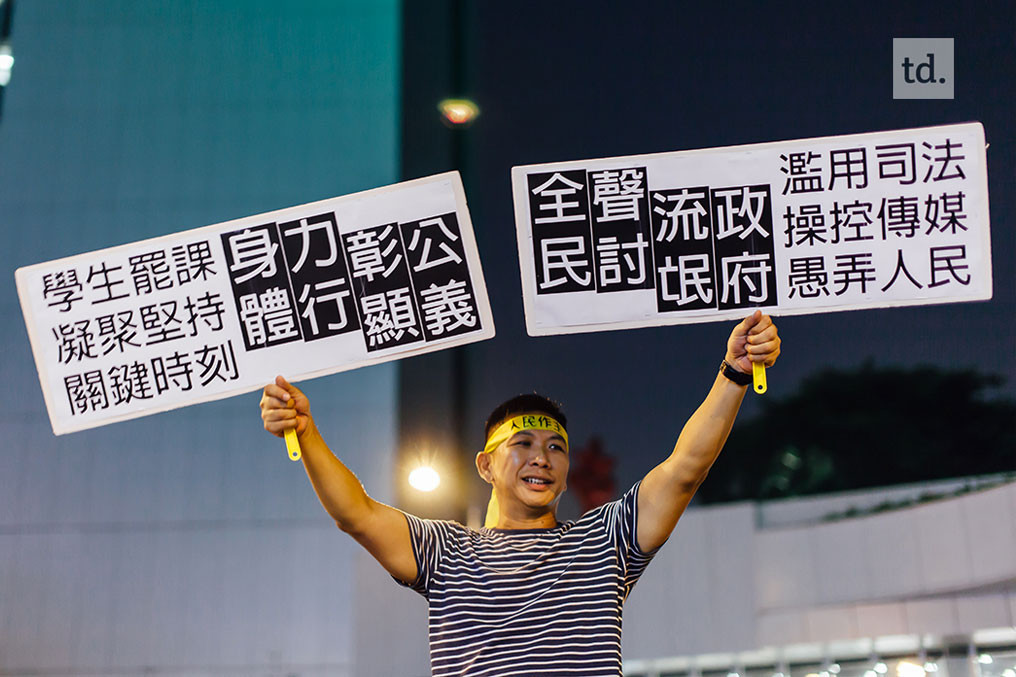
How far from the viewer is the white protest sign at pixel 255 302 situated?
5.89 feet

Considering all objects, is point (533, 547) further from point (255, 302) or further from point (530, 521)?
point (255, 302)

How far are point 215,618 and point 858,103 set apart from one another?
3534mm

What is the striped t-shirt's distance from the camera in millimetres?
1479

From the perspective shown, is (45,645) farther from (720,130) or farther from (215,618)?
(720,130)

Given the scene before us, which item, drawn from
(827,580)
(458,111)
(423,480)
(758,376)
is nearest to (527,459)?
(758,376)

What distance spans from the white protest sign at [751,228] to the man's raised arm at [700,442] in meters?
0.15

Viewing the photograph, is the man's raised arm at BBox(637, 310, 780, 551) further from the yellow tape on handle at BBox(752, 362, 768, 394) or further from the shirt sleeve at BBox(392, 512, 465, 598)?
the shirt sleeve at BBox(392, 512, 465, 598)

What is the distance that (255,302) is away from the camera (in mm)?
1814

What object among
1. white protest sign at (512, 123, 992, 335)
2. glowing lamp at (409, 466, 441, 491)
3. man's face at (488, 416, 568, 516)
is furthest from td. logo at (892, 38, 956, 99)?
man's face at (488, 416, 568, 516)

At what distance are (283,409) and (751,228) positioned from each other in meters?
0.83

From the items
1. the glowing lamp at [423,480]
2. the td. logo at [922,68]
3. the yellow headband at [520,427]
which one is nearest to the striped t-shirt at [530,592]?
the yellow headband at [520,427]

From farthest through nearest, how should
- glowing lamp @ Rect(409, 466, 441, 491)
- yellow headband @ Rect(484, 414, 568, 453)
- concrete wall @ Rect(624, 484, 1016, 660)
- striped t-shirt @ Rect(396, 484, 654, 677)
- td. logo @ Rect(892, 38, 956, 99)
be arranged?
concrete wall @ Rect(624, 484, 1016, 660)
td. logo @ Rect(892, 38, 956, 99)
glowing lamp @ Rect(409, 466, 441, 491)
yellow headband @ Rect(484, 414, 568, 453)
striped t-shirt @ Rect(396, 484, 654, 677)

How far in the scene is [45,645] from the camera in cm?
417

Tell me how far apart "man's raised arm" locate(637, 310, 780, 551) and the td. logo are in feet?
11.4
